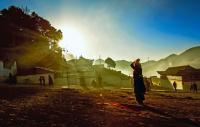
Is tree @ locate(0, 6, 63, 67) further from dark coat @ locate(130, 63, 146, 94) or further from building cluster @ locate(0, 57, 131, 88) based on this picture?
dark coat @ locate(130, 63, 146, 94)

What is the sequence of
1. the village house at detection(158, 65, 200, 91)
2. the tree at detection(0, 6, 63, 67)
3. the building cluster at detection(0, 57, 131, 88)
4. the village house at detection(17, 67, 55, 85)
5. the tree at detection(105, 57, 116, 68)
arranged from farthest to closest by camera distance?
the tree at detection(105, 57, 116, 68)
the village house at detection(158, 65, 200, 91)
the tree at detection(0, 6, 63, 67)
the village house at detection(17, 67, 55, 85)
the building cluster at detection(0, 57, 131, 88)

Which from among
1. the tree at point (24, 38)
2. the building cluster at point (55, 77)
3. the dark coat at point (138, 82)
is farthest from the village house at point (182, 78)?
the dark coat at point (138, 82)

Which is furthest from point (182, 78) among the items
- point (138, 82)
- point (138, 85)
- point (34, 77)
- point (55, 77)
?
point (138, 85)

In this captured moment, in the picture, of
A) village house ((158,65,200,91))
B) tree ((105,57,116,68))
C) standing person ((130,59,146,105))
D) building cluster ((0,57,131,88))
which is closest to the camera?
standing person ((130,59,146,105))

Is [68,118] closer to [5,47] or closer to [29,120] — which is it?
[29,120]

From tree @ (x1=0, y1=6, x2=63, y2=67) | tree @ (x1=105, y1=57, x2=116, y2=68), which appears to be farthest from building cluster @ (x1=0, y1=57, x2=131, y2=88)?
tree @ (x1=105, y1=57, x2=116, y2=68)

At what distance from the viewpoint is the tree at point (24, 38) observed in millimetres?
60781

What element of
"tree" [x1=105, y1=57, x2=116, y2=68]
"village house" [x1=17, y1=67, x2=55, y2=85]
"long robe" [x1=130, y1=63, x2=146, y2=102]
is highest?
"tree" [x1=105, y1=57, x2=116, y2=68]

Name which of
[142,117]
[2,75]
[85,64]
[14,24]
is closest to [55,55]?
[14,24]

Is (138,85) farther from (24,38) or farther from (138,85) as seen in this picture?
(24,38)

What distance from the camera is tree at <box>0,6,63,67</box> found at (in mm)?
60781

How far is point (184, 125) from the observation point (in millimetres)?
10062

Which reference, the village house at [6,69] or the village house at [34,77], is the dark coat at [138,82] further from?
the village house at [34,77]

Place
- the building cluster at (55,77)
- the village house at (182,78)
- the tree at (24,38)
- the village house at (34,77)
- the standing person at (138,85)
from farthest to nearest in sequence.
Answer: the village house at (182,78) → the tree at (24,38) → the village house at (34,77) → the building cluster at (55,77) → the standing person at (138,85)
